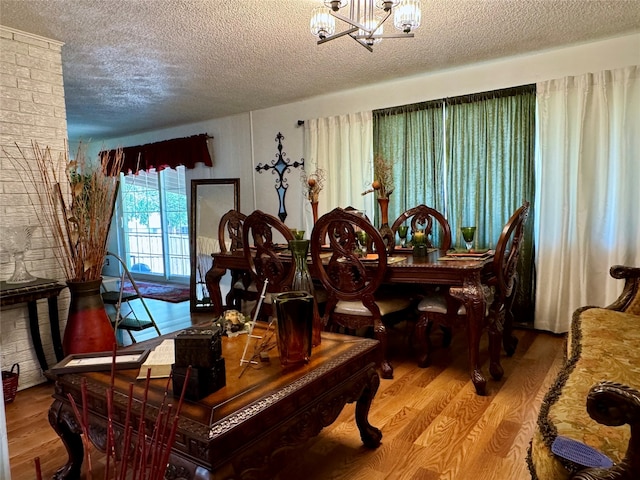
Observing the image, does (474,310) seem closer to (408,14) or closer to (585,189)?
(408,14)

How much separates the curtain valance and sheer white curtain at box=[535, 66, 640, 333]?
13.2 ft

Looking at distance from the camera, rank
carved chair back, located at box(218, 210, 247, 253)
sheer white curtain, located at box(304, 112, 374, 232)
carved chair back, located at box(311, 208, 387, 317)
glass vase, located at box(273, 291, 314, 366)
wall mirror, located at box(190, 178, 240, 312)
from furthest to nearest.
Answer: wall mirror, located at box(190, 178, 240, 312) < sheer white curtain, located at box(304, 112, 374, 232) < carved chair back, located at box(218, 210, 247, 253) < carved chair back, located at box(311, 208, 387, 317) < glass vase, located at box(273, 291, 314, 366)

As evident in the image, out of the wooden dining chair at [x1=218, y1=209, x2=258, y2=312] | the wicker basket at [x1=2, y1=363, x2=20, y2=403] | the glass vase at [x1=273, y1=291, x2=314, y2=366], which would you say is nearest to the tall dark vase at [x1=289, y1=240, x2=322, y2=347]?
the glass vase at [x1=273, y1=291, x2=314, y2=366]

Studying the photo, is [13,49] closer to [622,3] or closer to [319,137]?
[319,137]

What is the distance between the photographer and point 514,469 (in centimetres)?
172

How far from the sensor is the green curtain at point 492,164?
3.50m

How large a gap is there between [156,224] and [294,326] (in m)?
5.81

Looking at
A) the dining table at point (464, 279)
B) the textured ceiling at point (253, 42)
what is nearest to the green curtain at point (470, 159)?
the textured ceiling at point (253, 42)

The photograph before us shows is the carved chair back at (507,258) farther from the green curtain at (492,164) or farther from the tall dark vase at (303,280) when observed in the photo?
the tall dark vase at (303,280)

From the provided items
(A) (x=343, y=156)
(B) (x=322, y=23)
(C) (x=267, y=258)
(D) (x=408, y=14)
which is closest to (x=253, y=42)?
(B) (x=322, y=23)

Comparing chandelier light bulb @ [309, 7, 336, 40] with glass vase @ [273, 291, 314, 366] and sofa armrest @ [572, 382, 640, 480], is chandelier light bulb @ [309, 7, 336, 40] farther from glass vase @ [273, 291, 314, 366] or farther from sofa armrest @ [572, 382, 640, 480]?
sofa armrest @ [572, 382, 640, 480]

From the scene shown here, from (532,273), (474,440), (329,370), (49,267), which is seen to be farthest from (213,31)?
(532,273)

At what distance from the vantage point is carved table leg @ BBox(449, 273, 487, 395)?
2.36 meters

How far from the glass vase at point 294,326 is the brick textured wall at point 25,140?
2098mm
